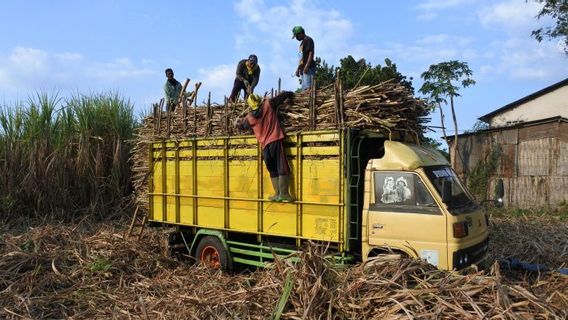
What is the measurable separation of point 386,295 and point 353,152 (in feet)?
7.63

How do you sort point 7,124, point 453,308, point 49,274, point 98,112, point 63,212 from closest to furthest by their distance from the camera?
point 453,308
point 49,274
point 63,212
point 7,124
point 98,112

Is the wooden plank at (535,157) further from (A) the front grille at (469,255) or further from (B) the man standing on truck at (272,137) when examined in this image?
(B) the man standing on truck at (272,137)

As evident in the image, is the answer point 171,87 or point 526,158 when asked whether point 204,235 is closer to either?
point 171,87

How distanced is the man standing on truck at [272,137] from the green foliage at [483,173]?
35.0ft

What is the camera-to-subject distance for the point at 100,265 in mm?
7375

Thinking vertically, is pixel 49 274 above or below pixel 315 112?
below

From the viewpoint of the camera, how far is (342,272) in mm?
5020

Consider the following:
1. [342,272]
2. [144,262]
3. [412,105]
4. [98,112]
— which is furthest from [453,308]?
[98,112]

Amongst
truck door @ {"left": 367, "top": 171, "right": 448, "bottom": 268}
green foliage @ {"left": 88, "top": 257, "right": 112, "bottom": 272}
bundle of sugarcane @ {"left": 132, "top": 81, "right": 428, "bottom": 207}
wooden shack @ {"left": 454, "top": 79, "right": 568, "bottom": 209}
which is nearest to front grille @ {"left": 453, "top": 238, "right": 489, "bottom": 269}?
truck door @ {"left": 367, "top": 171, "right": 448, "bottom": 268}

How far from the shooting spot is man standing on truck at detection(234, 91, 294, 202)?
6668mm

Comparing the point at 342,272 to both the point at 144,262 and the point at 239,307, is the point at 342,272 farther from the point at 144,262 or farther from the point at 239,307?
the point at 144,262

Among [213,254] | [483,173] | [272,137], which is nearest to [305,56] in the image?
[272,137]

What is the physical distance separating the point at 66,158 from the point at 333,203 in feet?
26.9

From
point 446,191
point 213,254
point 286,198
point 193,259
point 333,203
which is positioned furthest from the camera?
point 193,259
